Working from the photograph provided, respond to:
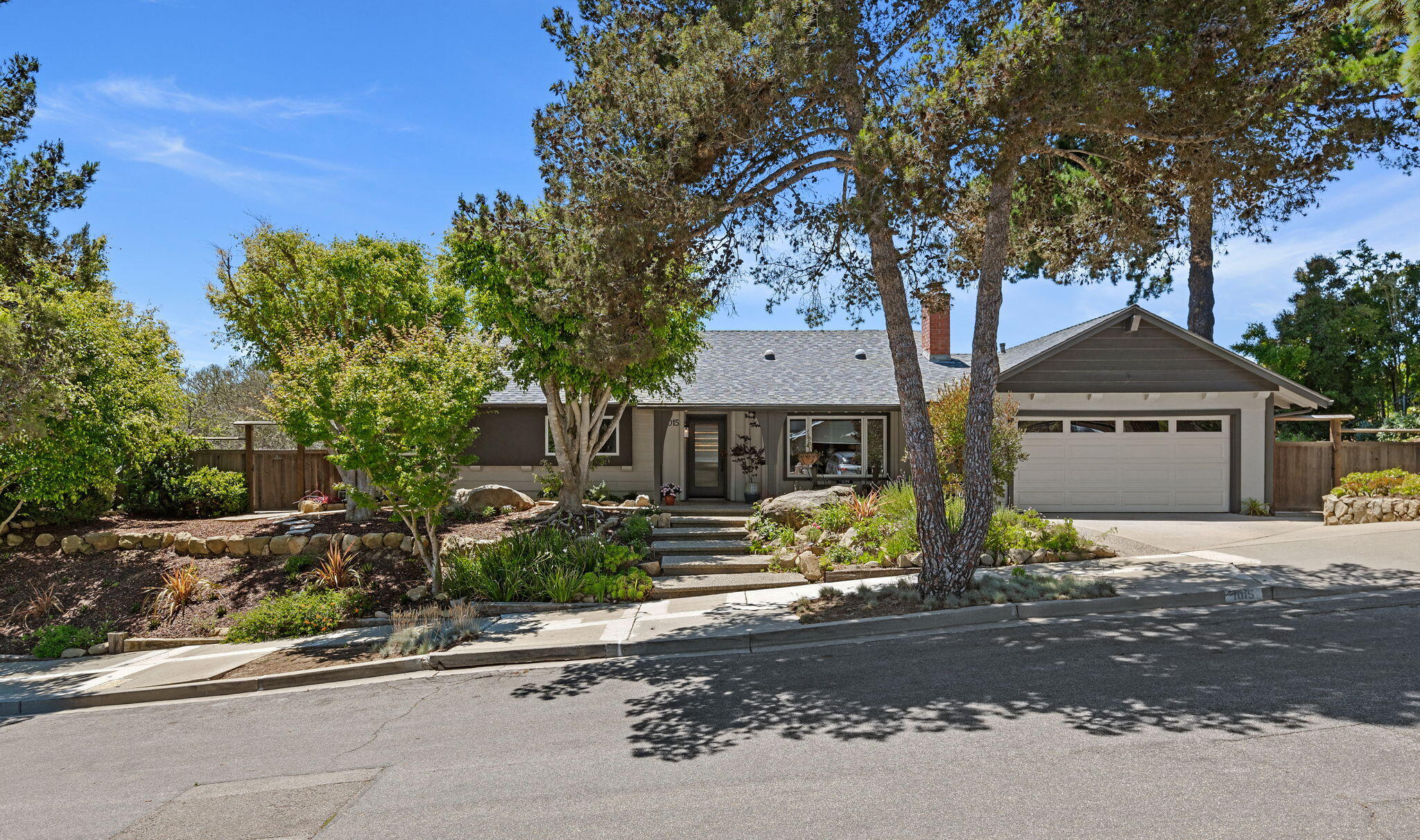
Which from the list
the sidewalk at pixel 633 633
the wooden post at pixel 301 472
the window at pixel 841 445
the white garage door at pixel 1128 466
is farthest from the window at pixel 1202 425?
the wooden post at pixel 301 472

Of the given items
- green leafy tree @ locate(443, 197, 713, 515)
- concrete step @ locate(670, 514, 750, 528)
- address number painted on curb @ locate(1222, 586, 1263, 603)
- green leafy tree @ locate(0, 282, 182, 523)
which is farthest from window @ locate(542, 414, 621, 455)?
address number painted on curb @ locate(1222, 586, 1263, 603)

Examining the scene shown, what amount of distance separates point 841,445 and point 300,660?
1188 cm

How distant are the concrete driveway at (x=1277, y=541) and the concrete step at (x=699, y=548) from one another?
5.76m

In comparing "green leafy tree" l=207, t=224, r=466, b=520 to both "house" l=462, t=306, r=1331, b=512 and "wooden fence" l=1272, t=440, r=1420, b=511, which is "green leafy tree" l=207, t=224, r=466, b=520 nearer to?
"house" l=462, t=306, r=1331, b=512

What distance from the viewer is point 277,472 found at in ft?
56.2

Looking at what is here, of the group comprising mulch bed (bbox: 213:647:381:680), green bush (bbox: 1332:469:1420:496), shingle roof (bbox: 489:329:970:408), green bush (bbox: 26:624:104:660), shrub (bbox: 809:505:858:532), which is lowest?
green bush (bbox: 26:624:104:660)

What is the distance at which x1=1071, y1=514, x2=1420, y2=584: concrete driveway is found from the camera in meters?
9.87

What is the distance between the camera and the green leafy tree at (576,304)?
362 inches

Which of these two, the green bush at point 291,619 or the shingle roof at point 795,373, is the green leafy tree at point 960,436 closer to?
the shingle roof at point 795,373

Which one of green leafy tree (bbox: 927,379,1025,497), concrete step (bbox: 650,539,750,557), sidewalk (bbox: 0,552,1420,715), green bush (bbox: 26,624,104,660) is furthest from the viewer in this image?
green leafy tree (bbox: 927,379,1025,497)

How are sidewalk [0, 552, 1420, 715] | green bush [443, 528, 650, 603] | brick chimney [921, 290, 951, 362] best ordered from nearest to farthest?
sidewalk [0, 552, 1420, 715] < green bush [443, 528, 650, 603] < brick chimney [921, 290, 951, 362]

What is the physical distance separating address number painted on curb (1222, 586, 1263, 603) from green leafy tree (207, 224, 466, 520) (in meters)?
12.7

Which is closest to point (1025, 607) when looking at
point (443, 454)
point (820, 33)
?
point (820, 33)

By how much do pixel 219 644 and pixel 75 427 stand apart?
4.76 metres
